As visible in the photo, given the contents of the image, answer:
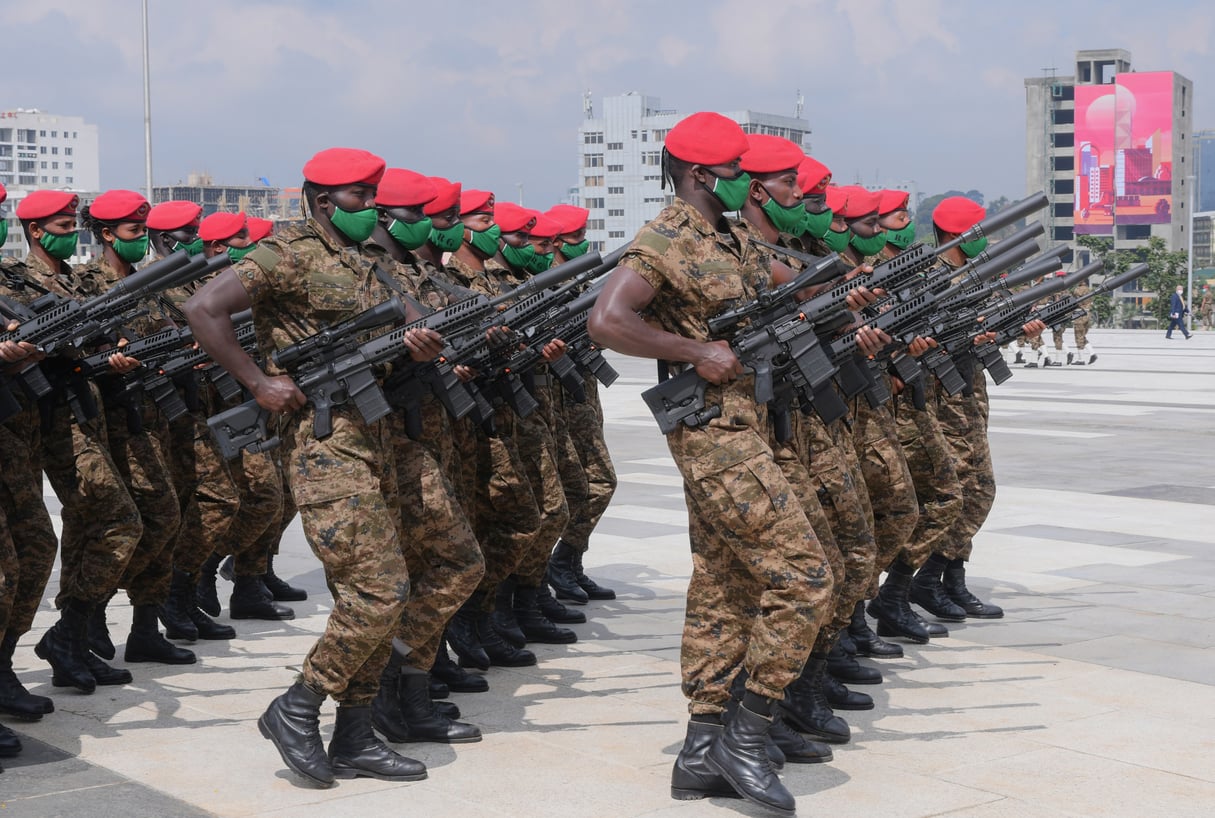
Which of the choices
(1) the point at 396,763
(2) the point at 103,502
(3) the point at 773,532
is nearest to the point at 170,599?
(2) the point at 103,502

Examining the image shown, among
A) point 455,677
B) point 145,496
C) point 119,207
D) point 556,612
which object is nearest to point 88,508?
point 145,496

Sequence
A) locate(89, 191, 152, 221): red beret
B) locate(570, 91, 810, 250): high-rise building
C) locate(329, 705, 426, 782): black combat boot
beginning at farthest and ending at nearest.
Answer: locate(570, 91, 810, 250): high-rise building, locate(89, 191, 152, 221): red beret, locate(329, 705, 426, 782): black combat boot

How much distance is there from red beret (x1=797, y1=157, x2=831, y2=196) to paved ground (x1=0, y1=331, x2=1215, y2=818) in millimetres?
2123

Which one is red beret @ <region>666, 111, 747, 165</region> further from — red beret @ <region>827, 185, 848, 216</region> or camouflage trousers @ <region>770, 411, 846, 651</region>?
red beret @ <region>827, 185, 848, 216</region>

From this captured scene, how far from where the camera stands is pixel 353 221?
551 cm

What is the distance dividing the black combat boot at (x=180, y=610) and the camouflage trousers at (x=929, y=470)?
11.5 feet

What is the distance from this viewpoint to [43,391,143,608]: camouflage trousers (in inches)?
255

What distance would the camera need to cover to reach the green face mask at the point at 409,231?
6227mm

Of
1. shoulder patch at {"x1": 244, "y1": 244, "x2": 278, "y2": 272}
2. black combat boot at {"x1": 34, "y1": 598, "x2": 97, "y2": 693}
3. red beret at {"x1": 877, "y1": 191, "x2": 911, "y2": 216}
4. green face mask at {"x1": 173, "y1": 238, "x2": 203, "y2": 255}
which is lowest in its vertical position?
black combat boot at {"x1": 34, "y1": 598, "x2": 97, "y2": 693}

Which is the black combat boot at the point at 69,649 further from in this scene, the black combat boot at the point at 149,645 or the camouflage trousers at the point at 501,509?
the camouflage trousers at the point at 501,509

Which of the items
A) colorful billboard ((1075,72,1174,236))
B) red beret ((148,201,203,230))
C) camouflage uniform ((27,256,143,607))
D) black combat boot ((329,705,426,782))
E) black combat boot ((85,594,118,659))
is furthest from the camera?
colorful billboard ((1075,72,1174,236))

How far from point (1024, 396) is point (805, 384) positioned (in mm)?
18092

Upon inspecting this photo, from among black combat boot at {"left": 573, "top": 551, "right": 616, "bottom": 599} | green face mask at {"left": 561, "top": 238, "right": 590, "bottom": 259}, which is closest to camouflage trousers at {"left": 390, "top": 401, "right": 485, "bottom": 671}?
black combat boot at {"left": 573, "top": 551, "right": 616, "bottom": 599}

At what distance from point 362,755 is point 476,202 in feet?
11.5
